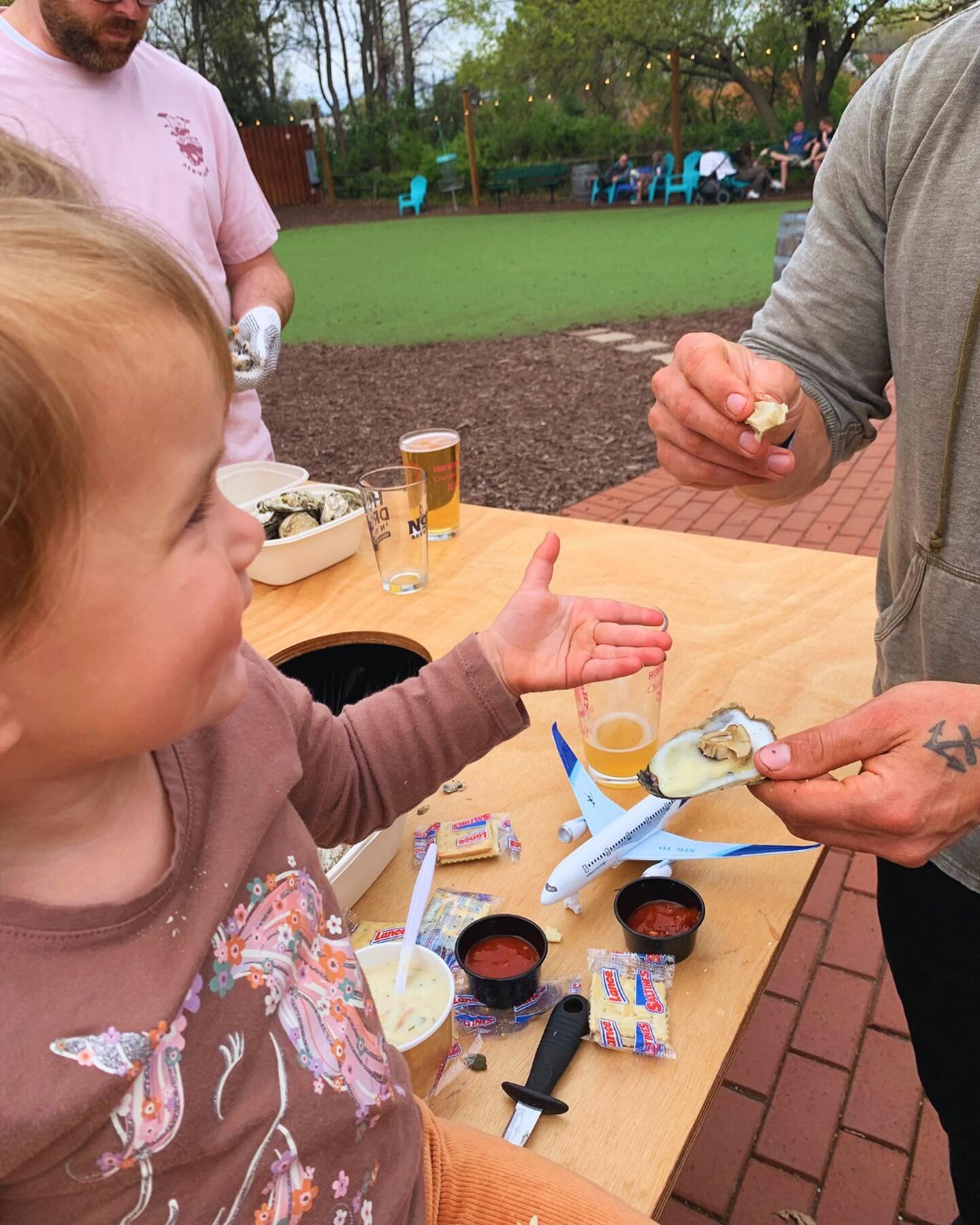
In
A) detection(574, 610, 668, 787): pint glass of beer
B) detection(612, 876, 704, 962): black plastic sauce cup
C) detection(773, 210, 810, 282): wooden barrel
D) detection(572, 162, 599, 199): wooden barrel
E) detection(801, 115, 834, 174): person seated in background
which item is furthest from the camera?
detection(572, 162, 599, 199): wooden barrel

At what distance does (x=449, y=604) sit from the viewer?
196 cm

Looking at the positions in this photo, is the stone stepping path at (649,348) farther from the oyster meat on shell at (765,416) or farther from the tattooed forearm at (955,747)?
the tattooed forearm at (955,747)

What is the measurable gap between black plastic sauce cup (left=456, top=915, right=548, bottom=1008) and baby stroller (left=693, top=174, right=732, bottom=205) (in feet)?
73.8

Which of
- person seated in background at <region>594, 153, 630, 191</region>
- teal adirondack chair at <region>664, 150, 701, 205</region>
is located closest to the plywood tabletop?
teal adirondack chair at <region>664, 150, 701, 205</region>

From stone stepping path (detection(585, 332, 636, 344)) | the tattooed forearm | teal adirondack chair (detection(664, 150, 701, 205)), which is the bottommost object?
stone stepping path (detection(585, 332, 636, 344))

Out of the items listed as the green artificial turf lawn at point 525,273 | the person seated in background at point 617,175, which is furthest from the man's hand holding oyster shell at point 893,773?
the person seated in background at point 617,175

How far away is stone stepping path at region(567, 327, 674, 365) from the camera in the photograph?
29.3 ft

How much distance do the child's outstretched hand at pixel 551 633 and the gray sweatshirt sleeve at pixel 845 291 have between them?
0.57m

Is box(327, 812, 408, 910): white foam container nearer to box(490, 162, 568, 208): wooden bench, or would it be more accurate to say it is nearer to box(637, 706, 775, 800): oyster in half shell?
box(637, 706, 775, 800): oyster in half shell

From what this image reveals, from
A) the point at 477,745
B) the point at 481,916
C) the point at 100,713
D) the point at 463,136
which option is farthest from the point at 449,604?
the point at 463,136

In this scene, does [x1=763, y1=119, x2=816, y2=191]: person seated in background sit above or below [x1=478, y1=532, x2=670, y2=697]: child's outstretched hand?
below

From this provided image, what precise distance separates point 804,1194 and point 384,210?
28194 millimetres

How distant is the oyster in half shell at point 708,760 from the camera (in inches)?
47.5

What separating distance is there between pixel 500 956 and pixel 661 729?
51 centimetres
